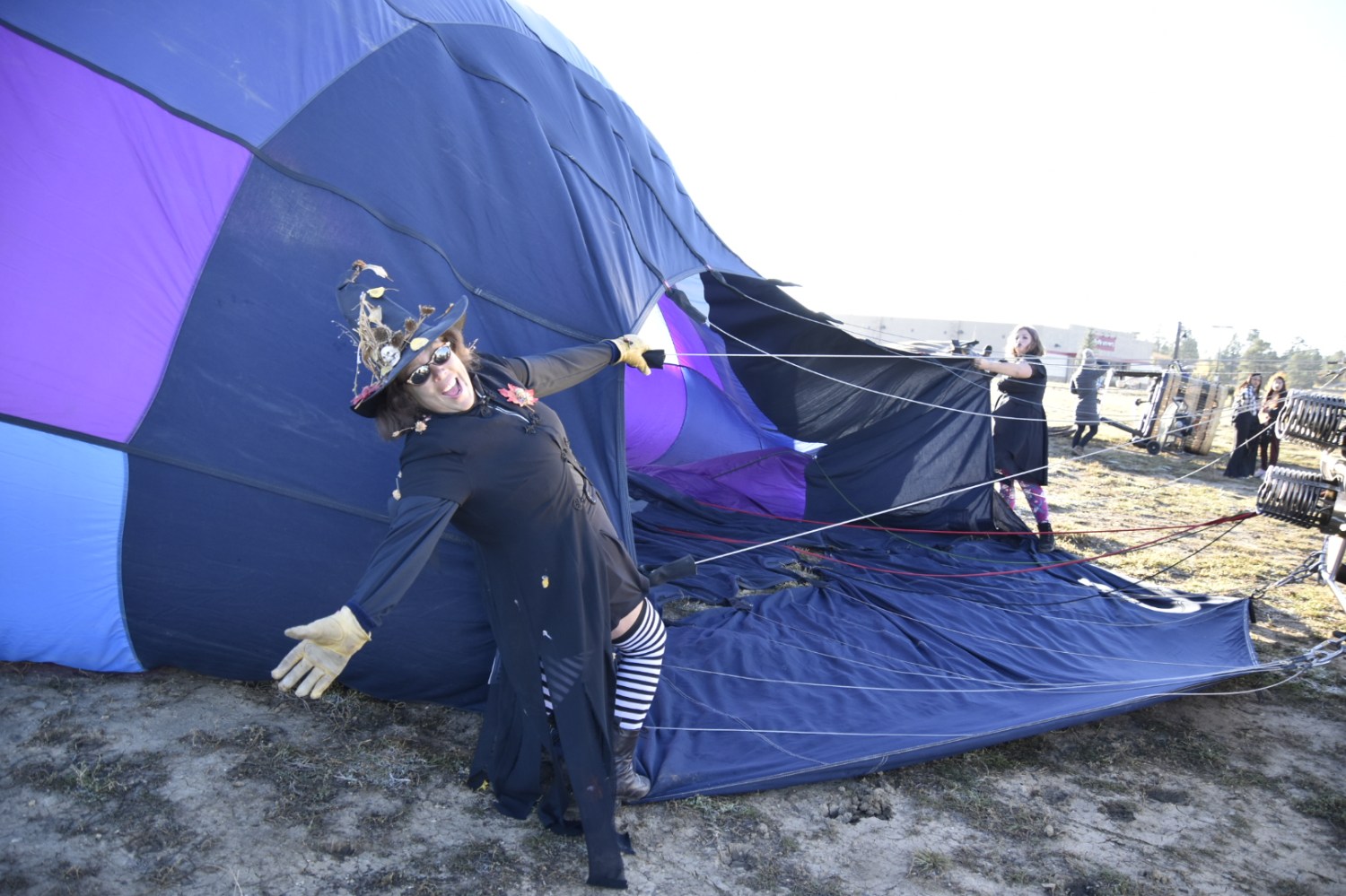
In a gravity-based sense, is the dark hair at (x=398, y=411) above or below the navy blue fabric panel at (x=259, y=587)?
above

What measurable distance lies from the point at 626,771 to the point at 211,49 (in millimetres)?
2495

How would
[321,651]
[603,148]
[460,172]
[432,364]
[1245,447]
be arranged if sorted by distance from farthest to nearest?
[1245,447] < [603,148] < [460,172] < [432,364] < [321,651]

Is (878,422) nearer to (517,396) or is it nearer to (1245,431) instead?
(517,396)

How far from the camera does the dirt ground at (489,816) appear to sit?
1935 mm

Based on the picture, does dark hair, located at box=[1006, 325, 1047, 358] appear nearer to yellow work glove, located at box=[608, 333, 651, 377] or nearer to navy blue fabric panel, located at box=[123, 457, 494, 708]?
yellow work glove, located at box=[608, 333, 651, 377]

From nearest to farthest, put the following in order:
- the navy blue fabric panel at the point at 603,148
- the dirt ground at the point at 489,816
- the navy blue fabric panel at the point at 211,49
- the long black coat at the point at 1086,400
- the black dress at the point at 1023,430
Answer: the dirt ground at the point at 489,816 < the navy blue fabric panel at the point at 211,49 < the navy blue fabric panel at the point at 603,148 < the black dress at the point at 1023,430 < the long black coat at the point at 1086,400

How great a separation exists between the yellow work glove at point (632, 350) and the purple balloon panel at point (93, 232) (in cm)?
125

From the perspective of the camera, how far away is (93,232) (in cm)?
231

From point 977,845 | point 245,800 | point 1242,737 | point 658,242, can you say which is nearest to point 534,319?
point 658,242

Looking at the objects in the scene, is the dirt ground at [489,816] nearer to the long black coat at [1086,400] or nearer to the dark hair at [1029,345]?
the dark hair at [1029,345]

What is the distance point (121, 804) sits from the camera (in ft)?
6.75

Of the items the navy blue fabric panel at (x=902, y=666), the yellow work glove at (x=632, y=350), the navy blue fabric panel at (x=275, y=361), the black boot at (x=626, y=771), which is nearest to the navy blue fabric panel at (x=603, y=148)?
the yellow work glove at (x=632, y=350)

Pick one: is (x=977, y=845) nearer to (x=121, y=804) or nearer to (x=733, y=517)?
(x=121, y=804)

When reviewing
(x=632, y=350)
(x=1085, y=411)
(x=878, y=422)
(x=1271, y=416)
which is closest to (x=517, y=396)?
(x=632, y=350)
